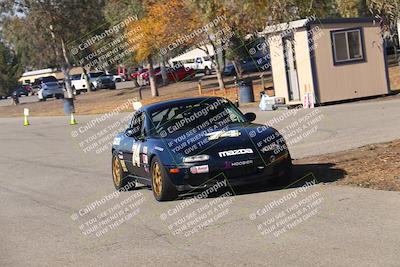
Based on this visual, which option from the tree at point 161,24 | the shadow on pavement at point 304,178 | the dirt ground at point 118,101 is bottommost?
the dirt ground at point 118,101

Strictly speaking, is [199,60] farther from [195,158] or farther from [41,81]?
[195,158]

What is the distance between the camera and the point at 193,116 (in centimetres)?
Result: 1126

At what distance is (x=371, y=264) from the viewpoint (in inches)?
241

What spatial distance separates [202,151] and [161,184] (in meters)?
0.79

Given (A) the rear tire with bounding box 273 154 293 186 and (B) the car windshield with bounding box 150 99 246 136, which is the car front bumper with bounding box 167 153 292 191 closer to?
(A) the rear tire with bounding box 273 154 293 186

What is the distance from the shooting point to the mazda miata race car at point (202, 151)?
32.9 ft

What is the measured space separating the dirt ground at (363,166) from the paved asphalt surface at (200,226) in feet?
0.68

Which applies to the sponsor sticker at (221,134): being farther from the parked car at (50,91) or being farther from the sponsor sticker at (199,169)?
the parked car at (50,91)

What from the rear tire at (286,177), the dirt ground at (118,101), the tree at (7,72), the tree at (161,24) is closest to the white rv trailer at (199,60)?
the tree at (7,72)

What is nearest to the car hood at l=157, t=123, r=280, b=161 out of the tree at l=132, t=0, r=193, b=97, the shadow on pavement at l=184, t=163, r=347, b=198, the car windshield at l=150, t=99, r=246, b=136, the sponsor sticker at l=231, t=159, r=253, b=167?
the sponsor sticker at l=231, t=159, r=253, b=167

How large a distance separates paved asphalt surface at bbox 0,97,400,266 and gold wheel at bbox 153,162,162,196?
0.23 meters

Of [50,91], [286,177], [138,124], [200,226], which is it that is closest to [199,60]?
[50,91]

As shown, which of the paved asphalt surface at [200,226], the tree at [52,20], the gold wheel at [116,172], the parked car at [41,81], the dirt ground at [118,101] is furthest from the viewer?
the parked car at [41,81]

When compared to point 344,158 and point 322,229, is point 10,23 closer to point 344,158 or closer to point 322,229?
point 344,158
